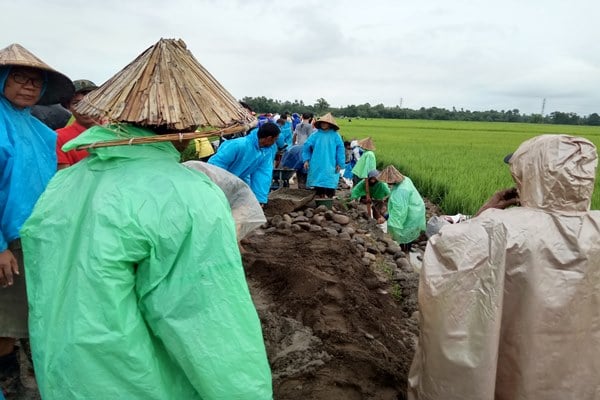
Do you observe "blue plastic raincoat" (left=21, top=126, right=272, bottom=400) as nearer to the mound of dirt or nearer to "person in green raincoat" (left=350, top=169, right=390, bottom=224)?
the mound of dirt

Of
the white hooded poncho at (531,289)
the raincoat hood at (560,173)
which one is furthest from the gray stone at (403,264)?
the raincoat hood at (560,173)

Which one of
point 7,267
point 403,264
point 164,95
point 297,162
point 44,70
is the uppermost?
point 44,70

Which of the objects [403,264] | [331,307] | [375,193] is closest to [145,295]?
[331,307]

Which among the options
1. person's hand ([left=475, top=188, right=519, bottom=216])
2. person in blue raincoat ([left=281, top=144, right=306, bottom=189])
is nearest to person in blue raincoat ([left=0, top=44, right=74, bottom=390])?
person's hand ([left=475, top=188, right=519, bottom=216])

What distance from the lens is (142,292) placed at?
127 centimetres

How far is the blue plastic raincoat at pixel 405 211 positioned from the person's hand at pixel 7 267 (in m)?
4.65

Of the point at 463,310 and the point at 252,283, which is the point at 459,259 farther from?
the point at 252,283

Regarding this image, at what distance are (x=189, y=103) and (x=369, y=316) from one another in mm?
2818

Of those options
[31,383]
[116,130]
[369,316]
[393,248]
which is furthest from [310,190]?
[116,130]

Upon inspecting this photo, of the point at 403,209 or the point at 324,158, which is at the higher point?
the point at 324,158

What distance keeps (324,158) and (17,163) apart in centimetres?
599

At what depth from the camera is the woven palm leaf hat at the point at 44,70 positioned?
90.9 inches

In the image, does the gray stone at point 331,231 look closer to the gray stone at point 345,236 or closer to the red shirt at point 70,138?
the gray stone at point 345,236

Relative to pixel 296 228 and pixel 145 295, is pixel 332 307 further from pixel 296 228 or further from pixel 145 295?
pixel 145 295
